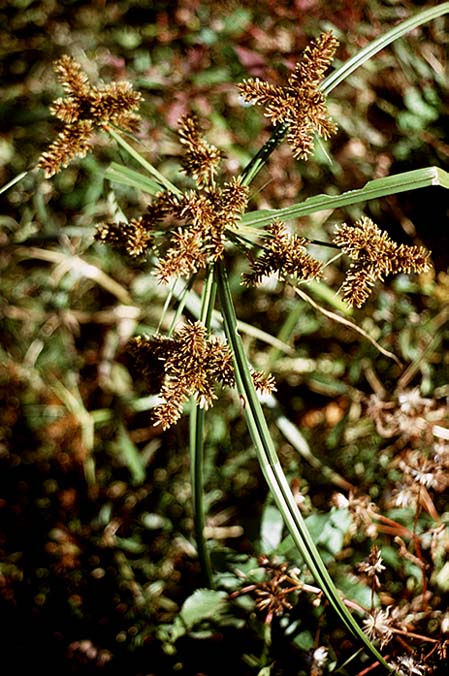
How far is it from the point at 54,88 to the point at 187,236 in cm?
114

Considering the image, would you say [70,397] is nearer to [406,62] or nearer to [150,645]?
[150,645]

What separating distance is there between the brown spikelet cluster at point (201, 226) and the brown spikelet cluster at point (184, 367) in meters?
0.09

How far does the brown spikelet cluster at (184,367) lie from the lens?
3.00 feet

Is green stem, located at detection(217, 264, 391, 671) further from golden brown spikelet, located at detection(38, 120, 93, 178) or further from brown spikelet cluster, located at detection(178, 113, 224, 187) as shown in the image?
golden brown spikelet, located at detection(38, 120, 93, 178)

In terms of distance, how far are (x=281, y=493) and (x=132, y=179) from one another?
0.60 m

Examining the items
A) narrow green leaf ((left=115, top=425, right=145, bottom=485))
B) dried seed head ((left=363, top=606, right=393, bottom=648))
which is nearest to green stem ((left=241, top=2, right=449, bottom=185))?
dried seed head ((left=363, top=606, right=393, bottom=648))

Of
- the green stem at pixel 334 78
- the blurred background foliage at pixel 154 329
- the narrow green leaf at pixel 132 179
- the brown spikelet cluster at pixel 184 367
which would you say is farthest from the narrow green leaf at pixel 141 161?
the blurred background foliage at pixel 154 329

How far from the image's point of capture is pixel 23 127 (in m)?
1.87

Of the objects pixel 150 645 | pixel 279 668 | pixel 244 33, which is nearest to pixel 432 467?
pixel 279 668

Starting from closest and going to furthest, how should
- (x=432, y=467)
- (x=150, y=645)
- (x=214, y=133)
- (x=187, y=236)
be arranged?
1. (x=187, y=236)
2. (x=432, y=467)
3. (x=150, y=645)
4. (x=214, y=133)

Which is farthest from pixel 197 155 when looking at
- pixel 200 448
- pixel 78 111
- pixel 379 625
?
pixel 379 625

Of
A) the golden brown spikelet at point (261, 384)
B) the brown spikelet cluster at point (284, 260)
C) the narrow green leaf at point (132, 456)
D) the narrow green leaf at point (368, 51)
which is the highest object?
the narrow green leaf at point (368, 51)

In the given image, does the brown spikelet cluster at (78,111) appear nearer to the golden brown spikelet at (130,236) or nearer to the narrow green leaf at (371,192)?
the golden brown spikelet at (130,236)

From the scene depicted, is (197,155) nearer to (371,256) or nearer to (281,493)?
(371,256)
